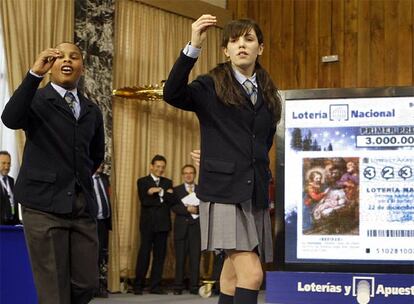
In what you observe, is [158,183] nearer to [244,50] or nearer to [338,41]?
[338,41]

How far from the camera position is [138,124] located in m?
9.33

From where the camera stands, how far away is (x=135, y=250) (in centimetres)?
922

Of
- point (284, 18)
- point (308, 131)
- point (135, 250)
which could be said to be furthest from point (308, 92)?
point (284, 18)

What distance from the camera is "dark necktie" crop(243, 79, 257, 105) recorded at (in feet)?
9.07

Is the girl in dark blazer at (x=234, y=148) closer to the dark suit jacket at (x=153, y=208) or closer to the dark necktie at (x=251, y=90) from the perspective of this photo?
the dark necktie at (x=251, y=90)

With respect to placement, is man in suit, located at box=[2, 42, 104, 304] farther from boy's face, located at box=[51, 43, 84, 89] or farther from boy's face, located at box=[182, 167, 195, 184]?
boy's face, located at box=[182, 167, 195, 184]

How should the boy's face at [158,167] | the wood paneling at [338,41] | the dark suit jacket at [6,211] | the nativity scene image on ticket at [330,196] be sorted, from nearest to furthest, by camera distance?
the nativity scene image on ticket at [330,196]
the dark suit jacket at [6,211]
the boy's face at [158,167]
the wood paneling at [338,41]

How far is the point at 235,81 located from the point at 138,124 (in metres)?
6.66

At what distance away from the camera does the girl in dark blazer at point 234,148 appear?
260cm

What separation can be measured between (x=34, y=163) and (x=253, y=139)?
33.3 inches

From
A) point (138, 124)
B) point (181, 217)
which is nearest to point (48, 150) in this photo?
point (181, 217)

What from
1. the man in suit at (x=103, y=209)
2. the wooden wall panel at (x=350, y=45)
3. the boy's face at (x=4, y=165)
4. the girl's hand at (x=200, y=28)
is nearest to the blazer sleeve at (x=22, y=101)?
the girl's hand at (x=200, y=28)

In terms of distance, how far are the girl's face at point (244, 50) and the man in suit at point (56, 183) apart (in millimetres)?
648

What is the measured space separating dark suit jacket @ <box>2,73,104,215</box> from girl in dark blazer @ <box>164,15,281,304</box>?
21.0 inches
